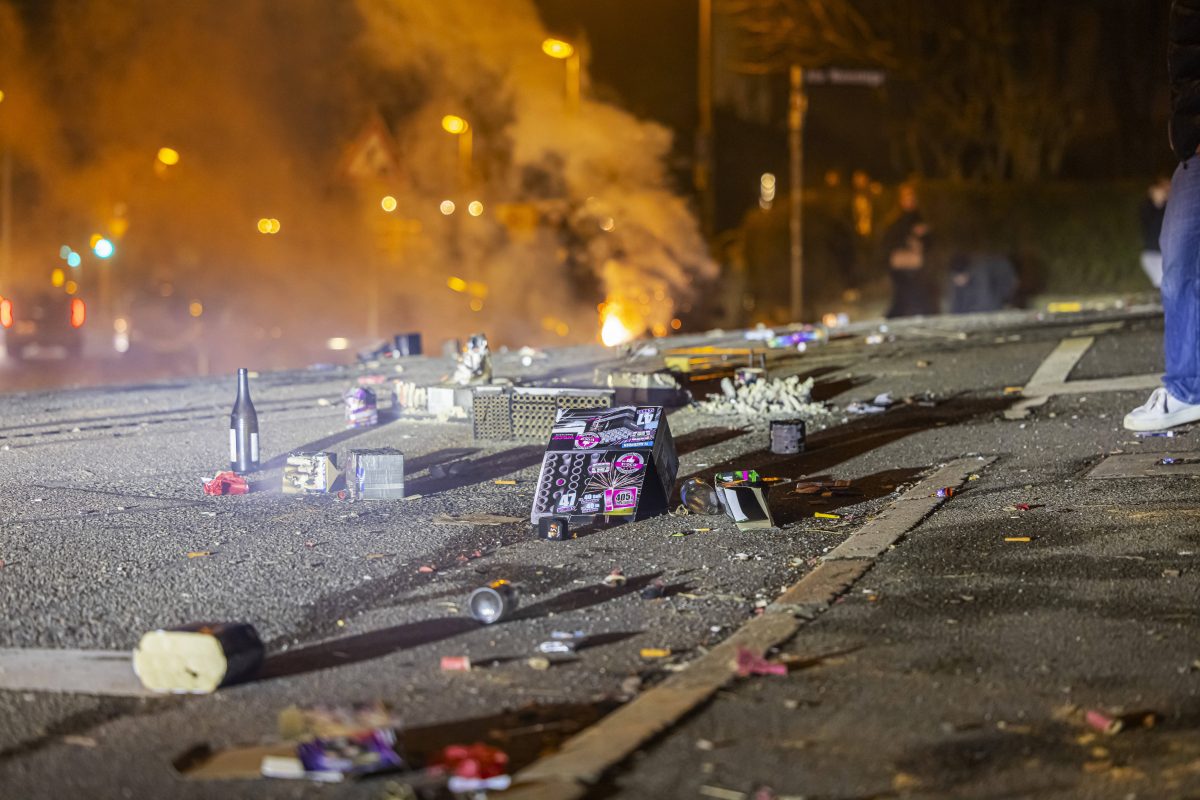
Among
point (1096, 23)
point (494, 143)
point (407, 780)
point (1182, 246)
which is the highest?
point (1096, 23)

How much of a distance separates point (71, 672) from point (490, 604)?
1.36 metres

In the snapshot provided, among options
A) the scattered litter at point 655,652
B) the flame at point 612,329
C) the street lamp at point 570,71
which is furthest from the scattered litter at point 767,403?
the street lamp at point 570,71

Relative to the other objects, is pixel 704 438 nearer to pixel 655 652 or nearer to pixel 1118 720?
pixel 655 652

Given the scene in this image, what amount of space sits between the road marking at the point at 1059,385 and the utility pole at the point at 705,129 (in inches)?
Result: 544

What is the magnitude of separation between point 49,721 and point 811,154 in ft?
100

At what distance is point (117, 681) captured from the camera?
13.8ft

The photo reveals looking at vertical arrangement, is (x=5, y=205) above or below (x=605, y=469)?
above

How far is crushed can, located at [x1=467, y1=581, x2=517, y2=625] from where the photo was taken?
4766 mm

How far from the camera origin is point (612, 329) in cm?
2036

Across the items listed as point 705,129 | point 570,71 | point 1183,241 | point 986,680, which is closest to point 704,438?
point 1183,241

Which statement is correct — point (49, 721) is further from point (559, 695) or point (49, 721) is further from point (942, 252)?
point (942, 252)

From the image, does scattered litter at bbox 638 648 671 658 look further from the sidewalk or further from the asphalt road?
the sidewalk

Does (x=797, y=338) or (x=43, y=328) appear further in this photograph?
(x=43, y=328)

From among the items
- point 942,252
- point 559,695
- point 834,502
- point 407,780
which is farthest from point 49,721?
point 942,252
